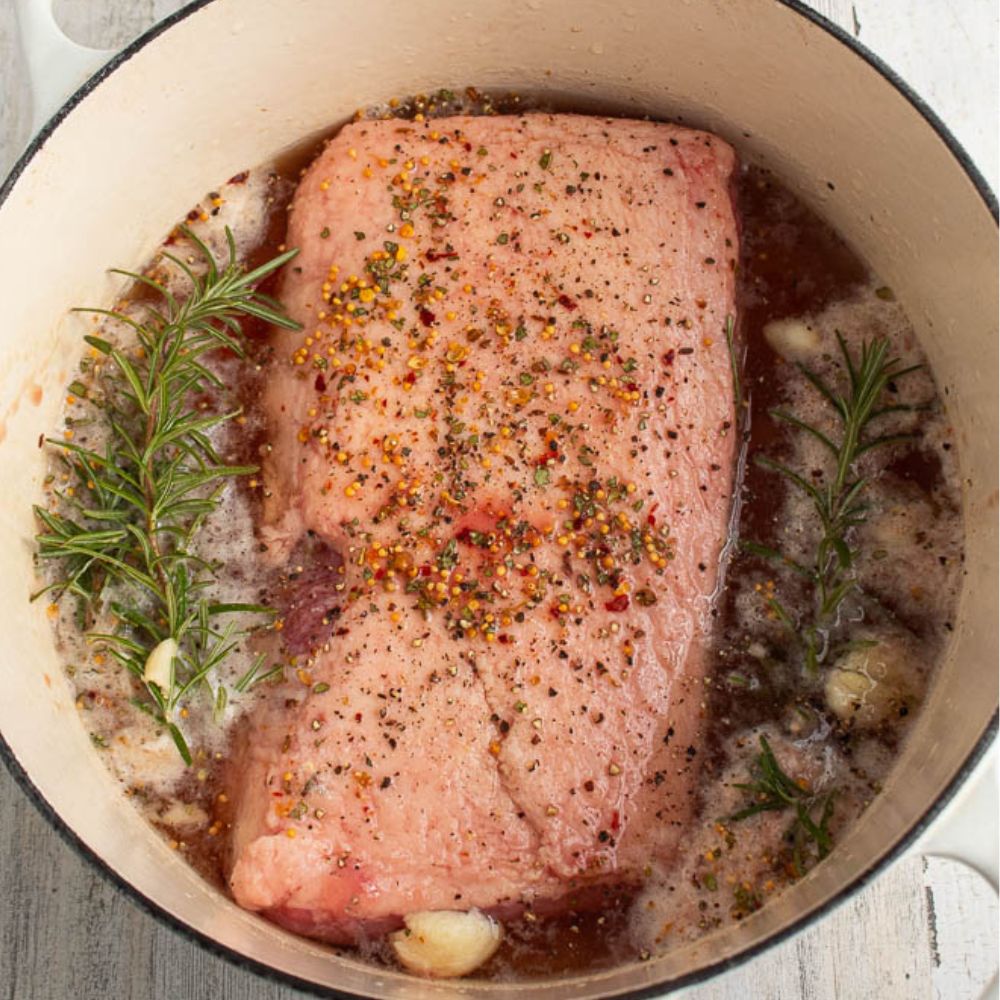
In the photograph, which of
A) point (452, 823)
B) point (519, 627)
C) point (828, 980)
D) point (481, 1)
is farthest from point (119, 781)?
point (481, 1)

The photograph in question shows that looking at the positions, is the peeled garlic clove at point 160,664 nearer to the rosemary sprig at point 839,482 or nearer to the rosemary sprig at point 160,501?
the rosemary sprig at point 160,501

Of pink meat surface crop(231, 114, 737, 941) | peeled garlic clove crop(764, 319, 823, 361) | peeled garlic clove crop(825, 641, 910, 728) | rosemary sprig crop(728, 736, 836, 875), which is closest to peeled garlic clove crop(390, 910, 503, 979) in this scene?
pink meat surface crop(231, 114, 737, 941)

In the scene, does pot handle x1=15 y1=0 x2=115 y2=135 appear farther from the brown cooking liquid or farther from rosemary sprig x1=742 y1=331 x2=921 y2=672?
rosemary sprig x1=742 y1=331 x2=921 y2=672

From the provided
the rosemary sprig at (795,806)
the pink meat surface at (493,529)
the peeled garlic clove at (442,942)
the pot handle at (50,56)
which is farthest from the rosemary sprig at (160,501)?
the rosemary sprig at (795,806)

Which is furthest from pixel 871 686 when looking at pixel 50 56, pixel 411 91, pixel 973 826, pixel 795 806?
pixel 50 56

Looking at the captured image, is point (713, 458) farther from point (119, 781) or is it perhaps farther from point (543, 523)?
point (119, 781)
